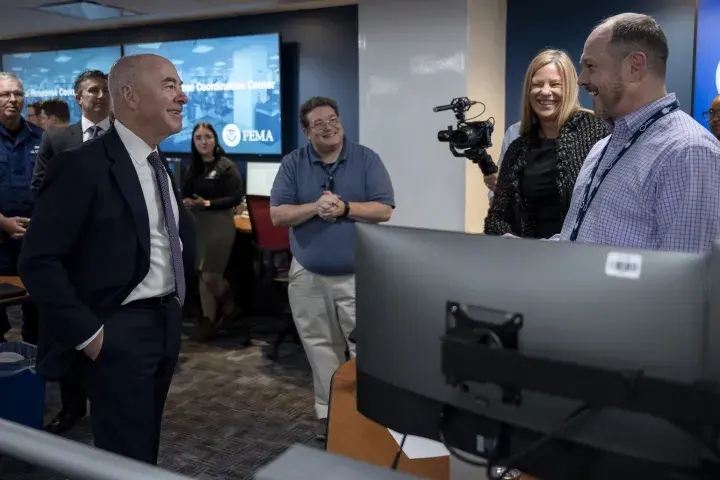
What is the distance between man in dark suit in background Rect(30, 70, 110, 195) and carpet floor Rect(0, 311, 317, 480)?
1385 millimetres

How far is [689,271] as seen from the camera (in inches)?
32.0

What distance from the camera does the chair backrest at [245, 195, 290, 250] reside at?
4672 mm

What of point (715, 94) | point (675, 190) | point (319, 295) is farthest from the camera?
point (715, 94)

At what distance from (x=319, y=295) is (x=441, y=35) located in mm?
2627

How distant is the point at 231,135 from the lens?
669 cm

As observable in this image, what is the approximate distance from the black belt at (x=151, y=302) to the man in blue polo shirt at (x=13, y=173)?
2086 millimetres

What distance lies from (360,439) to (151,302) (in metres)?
0.80

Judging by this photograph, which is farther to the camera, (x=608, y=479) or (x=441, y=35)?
(x=441, y=35)

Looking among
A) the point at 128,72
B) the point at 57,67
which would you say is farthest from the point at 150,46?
the point at 128,72

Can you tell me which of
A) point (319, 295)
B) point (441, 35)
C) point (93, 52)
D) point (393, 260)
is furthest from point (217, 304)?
point (393, 260)

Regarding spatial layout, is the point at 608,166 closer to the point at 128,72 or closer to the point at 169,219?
the point at 169,219

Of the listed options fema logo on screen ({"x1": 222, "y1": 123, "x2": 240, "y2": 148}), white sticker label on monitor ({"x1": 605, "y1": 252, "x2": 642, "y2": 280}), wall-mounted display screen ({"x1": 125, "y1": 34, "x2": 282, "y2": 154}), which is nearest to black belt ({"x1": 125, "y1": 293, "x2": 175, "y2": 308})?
A: white sticker label on monitor ({"x1": 605, "y1": 252, "x2": 642, "y2": 280})

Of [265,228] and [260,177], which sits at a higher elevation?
[260,177]

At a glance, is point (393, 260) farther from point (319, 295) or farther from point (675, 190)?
point (319, 295)
